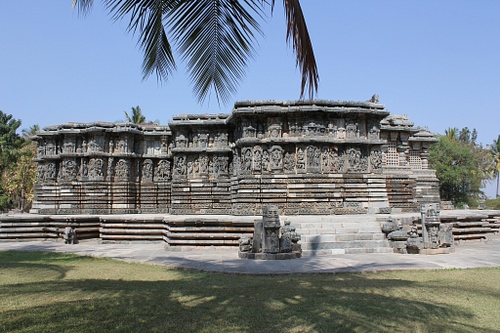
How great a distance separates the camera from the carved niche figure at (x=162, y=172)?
25.0 meters

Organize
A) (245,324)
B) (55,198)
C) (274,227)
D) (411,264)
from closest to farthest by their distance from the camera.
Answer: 1. (245,324)
2. (411,264)
3. (274,227)
4. (55,198)

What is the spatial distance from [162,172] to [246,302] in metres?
20.1

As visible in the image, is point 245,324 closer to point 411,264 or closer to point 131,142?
point 411,264

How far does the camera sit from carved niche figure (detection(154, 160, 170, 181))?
2500 cm

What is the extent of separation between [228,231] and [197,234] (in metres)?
1.01

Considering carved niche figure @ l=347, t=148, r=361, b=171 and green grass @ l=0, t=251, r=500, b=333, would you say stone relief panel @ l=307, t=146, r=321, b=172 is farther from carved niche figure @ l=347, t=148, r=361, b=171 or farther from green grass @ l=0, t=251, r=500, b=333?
green grass @ l=0, t=251, r=500, b=333

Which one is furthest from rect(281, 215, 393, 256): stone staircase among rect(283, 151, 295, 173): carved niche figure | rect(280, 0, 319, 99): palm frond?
rect(280, 0, 319, 99): palm frond

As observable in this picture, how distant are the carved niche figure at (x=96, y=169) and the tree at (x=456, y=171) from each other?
116ft

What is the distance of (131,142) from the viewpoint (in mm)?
24469

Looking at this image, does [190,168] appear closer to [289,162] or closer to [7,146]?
[289,162]

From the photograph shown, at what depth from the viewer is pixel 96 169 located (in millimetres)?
23688

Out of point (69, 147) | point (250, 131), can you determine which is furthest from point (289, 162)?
point (69, 147)

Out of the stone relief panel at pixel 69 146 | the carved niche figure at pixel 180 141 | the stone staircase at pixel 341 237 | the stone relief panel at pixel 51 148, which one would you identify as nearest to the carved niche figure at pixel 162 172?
the carved niche figure at pixel 180 141

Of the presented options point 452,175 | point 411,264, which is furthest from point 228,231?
point 452,175
